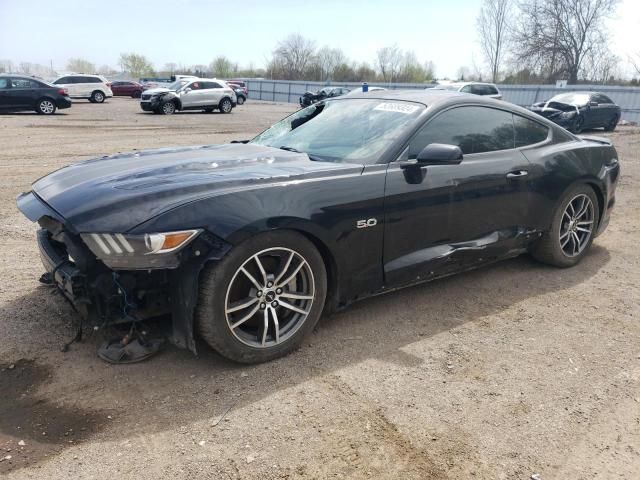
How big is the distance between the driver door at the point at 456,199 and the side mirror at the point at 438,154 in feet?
0.36

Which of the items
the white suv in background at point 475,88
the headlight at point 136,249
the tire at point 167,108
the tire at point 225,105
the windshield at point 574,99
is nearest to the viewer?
the headlight at point 136,249

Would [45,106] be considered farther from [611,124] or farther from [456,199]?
[611,124]

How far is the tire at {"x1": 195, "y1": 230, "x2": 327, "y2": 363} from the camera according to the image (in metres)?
2.82

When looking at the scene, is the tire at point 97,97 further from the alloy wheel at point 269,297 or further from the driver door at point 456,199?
the alloy wheel at point 269,297

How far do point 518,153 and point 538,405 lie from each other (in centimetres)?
227

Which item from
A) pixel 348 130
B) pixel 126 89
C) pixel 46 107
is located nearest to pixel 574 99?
pixel 348 130

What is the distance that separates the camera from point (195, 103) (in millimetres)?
25094

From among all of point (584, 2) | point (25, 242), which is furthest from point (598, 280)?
point (584, 2)

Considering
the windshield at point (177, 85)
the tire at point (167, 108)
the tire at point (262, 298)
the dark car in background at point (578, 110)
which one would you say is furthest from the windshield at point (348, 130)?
the windshield at point (177, 85)

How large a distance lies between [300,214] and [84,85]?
31996 millimetres

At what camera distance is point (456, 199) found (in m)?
3.79

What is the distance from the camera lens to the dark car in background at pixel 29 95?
19.8 metres

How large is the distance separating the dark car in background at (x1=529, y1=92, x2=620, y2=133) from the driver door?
49.3 ft

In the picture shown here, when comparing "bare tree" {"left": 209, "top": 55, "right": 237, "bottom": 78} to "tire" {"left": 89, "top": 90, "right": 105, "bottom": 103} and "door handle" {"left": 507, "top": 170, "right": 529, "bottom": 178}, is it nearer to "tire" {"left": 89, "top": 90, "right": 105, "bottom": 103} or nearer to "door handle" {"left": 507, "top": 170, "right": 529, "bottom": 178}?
"tire" {"left": 89, "top": 90, "right": 105, "bottom": 103}
